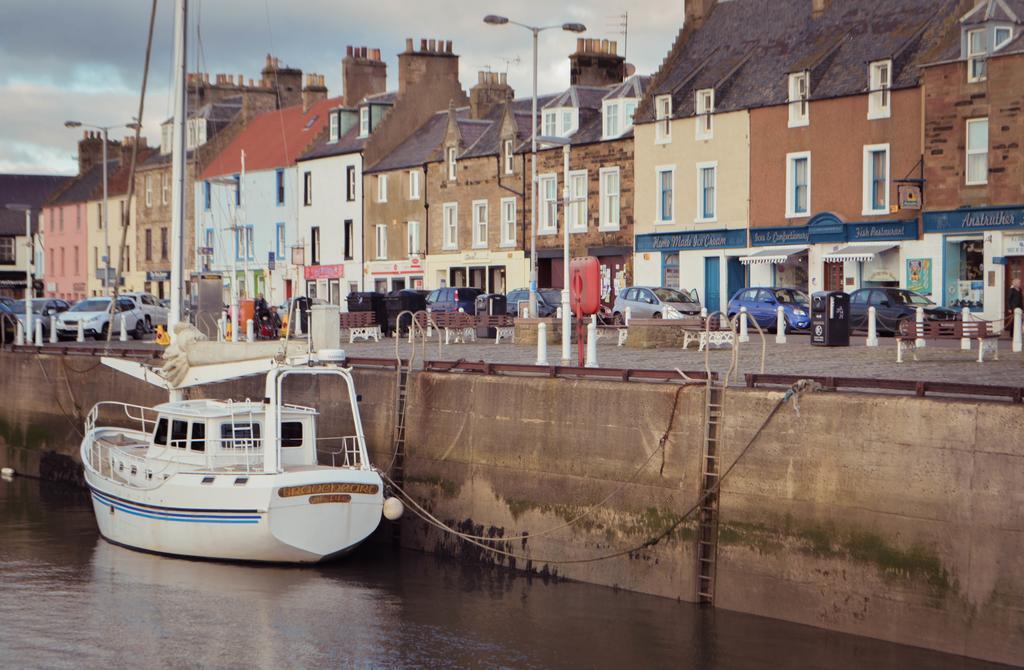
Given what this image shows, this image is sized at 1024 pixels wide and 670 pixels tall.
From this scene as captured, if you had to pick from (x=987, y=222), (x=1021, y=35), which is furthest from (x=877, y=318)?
(x=1021, y=35)

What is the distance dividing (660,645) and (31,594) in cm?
859

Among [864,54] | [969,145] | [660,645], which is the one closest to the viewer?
[660,645]

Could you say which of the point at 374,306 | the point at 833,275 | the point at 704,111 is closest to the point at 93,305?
the point at 374,306

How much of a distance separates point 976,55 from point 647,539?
78.3 feet

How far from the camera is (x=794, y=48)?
146ft

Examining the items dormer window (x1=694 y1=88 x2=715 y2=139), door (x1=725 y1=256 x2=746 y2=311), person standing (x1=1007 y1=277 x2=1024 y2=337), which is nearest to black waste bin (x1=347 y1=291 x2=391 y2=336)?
door (x1=725 y1=256 x2=746 y2=311)

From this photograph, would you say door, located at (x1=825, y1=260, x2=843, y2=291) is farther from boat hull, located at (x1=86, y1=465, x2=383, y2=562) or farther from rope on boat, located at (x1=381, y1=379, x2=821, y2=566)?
boat hull, located at (x1=86, y1=465, x2=383, y2=562)

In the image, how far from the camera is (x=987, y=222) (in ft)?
123

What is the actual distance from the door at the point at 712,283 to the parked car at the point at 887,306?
972cm

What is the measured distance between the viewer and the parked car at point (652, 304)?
A: 38716mm

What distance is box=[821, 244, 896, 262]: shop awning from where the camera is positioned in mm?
40500

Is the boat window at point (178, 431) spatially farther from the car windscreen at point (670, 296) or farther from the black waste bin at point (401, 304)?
the car windscreen at point (670, 296)

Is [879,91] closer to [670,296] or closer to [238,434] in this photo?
[670,296]

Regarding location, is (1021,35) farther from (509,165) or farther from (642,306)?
(509,165)
